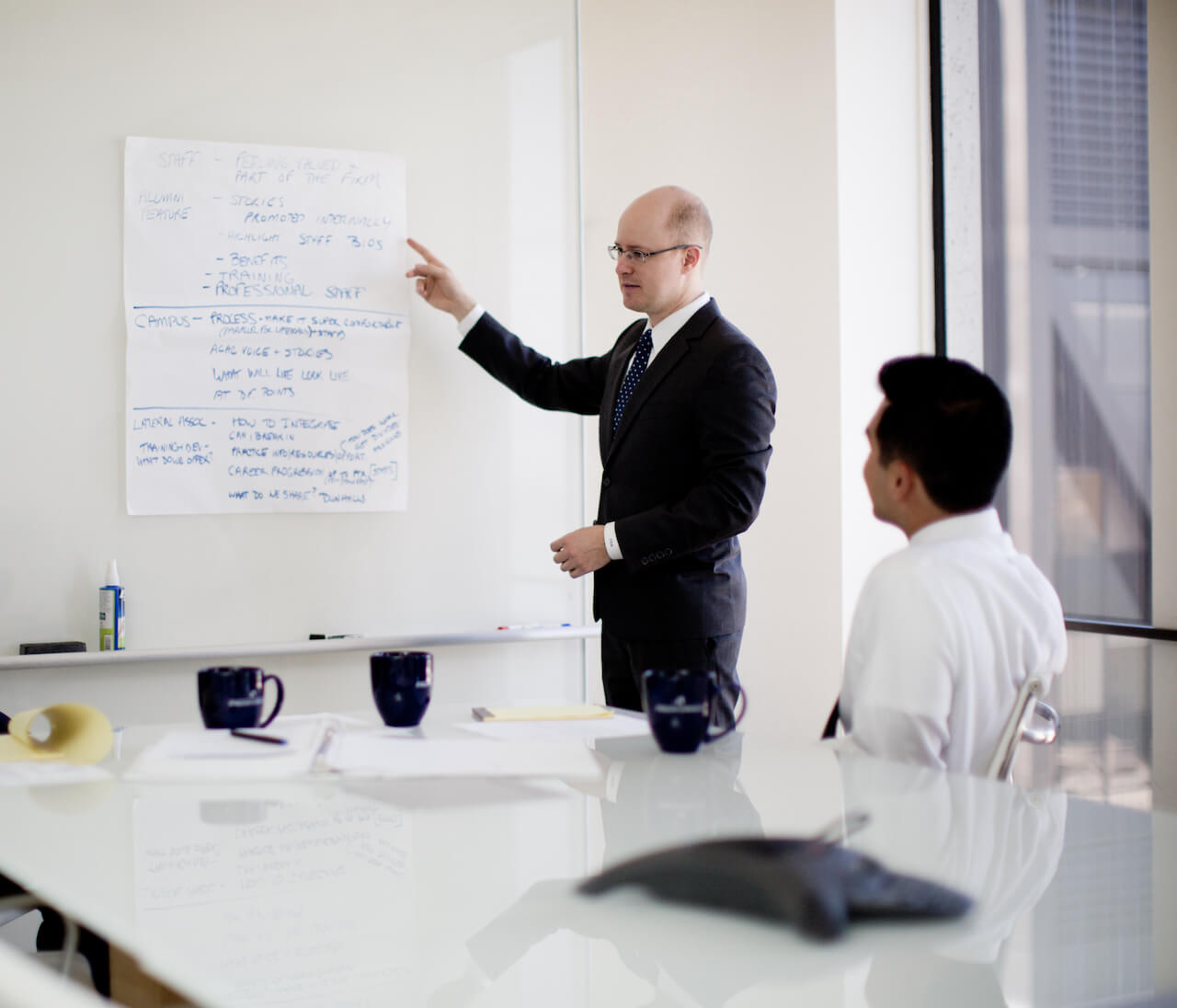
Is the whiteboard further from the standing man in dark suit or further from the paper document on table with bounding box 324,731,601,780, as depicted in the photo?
the paper document on table with bounding box 324,731,601,780

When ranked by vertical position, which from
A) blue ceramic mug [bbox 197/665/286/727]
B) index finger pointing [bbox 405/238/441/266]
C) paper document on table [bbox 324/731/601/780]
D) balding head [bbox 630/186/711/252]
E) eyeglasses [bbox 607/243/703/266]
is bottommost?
paper document on table [bbox 324/731/601/780]

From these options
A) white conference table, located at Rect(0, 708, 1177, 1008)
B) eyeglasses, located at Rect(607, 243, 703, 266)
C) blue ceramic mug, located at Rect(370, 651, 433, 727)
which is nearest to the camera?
white conference table, located at Rect(0, 708, 1177, 1008)

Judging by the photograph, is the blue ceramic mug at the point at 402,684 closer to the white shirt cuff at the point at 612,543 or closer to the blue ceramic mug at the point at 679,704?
the blue ceramic mug at the point at 679,704

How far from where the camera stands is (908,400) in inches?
57.5

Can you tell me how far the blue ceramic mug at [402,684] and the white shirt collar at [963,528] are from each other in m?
0.66

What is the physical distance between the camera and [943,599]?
130 centimetres

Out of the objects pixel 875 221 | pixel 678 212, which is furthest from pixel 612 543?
pixel 875 221

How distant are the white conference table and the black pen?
18 cm

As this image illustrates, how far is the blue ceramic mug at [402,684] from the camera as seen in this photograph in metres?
1.52

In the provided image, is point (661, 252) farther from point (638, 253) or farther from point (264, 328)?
point (264, 328)

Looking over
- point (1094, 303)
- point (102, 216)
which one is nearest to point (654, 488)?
point (102, 216)

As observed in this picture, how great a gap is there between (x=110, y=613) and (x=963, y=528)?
68.9 inches

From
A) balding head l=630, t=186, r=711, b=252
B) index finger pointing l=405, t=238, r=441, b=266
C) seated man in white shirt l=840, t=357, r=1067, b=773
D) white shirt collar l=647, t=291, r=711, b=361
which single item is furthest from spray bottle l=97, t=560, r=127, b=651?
seated man in white shirt l=840, t=357, r=1067, b=773

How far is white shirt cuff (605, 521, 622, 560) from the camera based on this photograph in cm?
237
